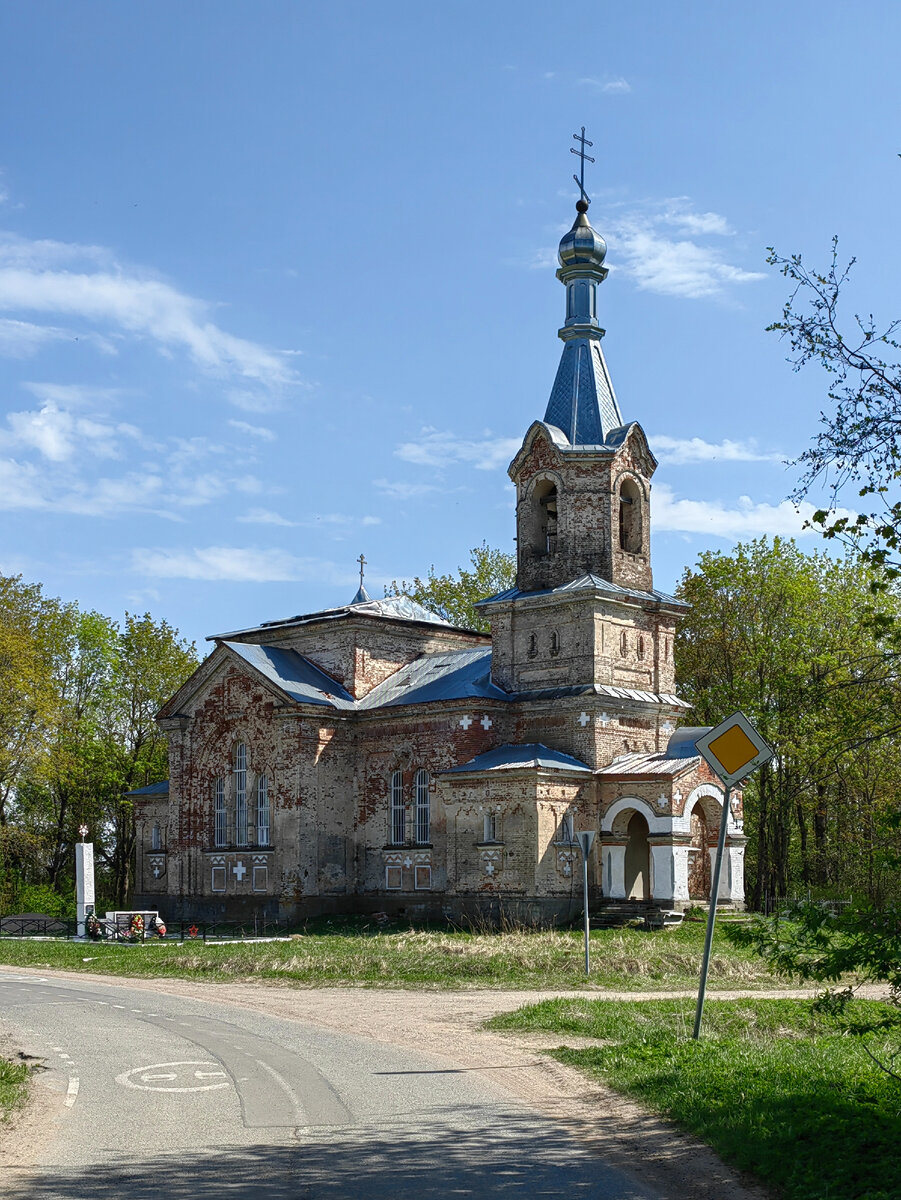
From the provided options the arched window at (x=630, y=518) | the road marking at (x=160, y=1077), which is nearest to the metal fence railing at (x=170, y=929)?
the arched window at (x=630, y=518)

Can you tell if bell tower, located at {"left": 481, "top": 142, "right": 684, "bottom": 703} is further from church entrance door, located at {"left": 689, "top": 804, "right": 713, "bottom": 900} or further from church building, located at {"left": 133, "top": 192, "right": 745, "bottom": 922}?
church entrance door, located at {"left": 689, "top": 804, "right": 713, "bottom": 900}

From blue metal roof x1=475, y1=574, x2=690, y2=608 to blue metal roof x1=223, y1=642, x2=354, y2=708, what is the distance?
5.23 metres

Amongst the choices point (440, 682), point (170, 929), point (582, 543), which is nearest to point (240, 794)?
point (170, 929)

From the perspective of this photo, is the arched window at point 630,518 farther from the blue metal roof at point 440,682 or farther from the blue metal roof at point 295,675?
the blue metal roof at point 295,675

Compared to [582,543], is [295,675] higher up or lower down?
lower down

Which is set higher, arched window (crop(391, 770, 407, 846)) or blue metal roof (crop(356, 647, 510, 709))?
blue metal roof (crop(356, 647, 510, 709))

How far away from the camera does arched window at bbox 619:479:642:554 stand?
120 feet

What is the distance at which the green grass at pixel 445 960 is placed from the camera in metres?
22.1

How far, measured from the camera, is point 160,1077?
12.6m

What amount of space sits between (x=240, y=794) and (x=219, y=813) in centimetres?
119

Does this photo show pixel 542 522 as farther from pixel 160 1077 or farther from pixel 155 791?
pixel 160 1077

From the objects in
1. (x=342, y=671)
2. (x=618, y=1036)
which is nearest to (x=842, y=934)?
(x=618, y=1036)

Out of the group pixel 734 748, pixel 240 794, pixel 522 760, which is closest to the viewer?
pixel 734 748

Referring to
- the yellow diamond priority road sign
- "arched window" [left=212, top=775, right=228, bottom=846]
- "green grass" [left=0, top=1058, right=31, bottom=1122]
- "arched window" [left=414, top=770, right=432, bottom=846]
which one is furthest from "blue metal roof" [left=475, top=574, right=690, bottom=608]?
"green grass" [left=0, top=1058, right=31, bottom=1122]
